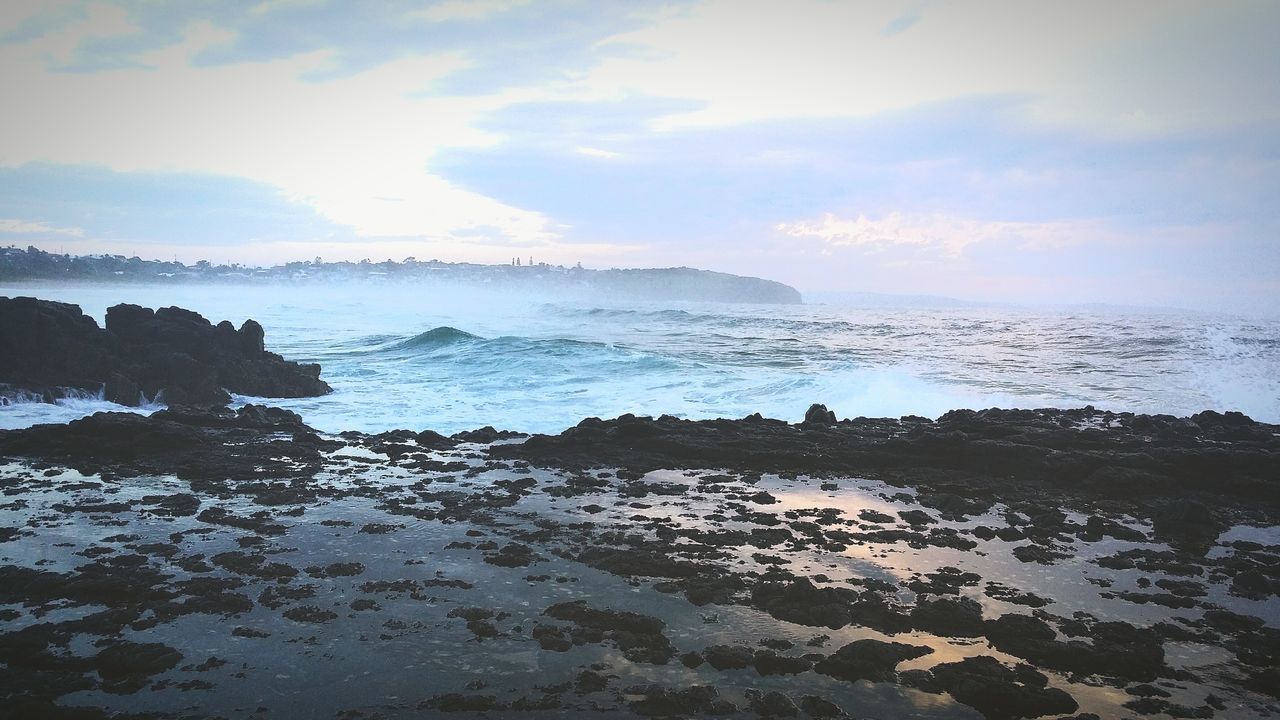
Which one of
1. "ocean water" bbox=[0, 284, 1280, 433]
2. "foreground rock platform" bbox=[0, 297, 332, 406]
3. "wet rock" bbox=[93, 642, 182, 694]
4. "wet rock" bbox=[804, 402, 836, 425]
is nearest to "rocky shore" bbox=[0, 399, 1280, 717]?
"wet rock" bbox=[93, 642, 182, 694]

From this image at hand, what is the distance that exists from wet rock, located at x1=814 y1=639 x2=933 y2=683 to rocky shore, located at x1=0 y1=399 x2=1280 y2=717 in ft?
0.08

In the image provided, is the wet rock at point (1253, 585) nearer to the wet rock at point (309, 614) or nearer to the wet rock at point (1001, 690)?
the wet rock at point (1001, 690)

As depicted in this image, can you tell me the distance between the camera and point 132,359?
19.4 m

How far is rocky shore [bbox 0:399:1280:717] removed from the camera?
539 cm

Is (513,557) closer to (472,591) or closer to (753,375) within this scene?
(472,591)

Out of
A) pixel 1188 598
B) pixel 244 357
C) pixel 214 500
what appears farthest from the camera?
pixel 244 357

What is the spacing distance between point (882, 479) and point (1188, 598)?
513cm

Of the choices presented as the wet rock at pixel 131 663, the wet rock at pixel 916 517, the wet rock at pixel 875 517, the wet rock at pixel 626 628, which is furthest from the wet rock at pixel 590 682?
the wet rock at pixel 916 517

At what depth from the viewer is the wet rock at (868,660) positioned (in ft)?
18.5

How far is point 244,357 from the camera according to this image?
848 inches

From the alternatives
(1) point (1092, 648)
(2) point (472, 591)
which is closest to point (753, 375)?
(2) point (472, 591)

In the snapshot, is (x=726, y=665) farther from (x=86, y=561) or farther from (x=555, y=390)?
(x=555, y=390)

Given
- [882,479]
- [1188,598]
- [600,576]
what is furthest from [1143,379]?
[600,576]

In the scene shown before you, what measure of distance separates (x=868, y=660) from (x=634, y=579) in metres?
2.54
